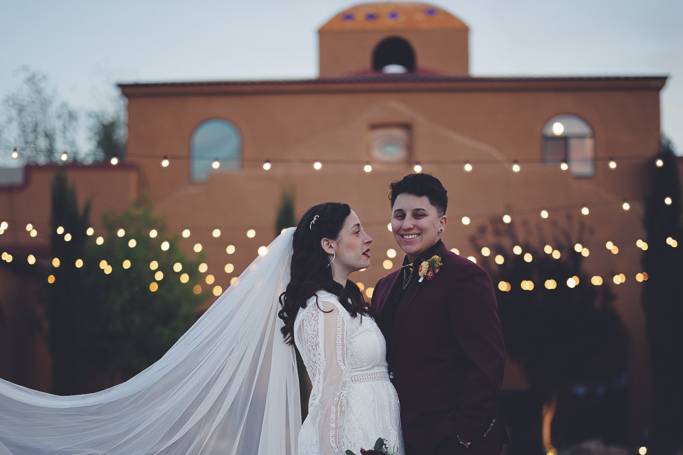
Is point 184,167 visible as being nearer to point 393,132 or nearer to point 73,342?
point 393,132

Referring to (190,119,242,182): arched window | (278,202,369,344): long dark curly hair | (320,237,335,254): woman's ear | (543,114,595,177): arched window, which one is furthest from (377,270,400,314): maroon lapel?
(543,114,595,177): arched window

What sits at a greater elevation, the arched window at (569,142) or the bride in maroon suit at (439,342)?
the arched window at (569,142)

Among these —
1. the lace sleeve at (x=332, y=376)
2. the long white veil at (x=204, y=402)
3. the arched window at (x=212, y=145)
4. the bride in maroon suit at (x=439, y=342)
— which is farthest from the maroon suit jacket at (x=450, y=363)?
the arched window at (x=212, y=145)

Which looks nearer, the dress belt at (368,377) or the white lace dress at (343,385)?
the white lace dress at (343,385)

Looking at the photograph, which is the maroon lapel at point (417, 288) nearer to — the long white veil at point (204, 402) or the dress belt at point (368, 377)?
the dress belt at point (368, 377)

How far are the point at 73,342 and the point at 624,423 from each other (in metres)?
9.47

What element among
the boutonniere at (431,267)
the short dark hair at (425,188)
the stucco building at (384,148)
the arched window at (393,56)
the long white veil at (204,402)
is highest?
the arched window at (393,56)

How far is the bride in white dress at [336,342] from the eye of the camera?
3.76 m

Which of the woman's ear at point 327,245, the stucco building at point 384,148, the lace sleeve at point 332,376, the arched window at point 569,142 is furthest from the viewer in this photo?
the arched window at point 569,142

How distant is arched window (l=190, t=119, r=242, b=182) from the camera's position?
715 inches

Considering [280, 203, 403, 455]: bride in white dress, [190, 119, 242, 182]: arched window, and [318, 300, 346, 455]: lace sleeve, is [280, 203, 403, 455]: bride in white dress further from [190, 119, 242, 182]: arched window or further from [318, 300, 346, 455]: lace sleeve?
[190, 119, 242, 182]: arched window

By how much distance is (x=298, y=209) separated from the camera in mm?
15258

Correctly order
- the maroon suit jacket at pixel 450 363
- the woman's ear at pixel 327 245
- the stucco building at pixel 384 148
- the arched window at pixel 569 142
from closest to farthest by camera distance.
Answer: the maroon suit jacket at pixel 450 363 → the woman's ear at pixel 327 245 → the stucco building at pixel 384 148 → the arched window at pixel 569 142

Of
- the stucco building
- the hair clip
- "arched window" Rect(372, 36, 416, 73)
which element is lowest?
the hair clip
